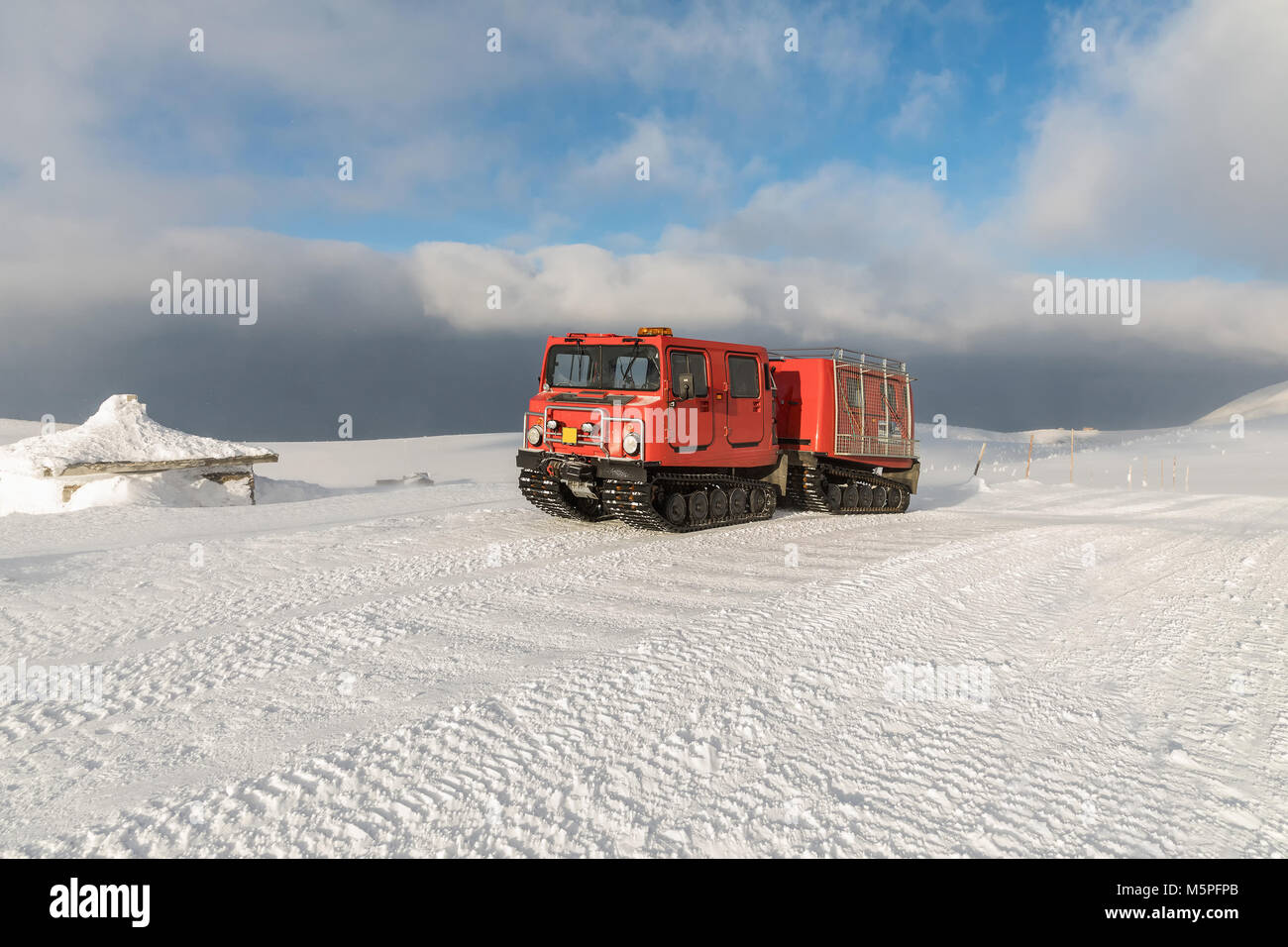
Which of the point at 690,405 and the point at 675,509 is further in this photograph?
the point at 690,405

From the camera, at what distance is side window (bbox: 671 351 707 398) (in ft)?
34.6

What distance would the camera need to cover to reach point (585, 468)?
408 inches

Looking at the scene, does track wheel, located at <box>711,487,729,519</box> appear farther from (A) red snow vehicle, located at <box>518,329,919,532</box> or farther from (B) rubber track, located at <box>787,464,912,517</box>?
(B) rubber track, located at <box>787,464,912,517</box>

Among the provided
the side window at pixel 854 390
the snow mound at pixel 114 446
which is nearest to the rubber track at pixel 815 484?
the side window at pixel 854 390

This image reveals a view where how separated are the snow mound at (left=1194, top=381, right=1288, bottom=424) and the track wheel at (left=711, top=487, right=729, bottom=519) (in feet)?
266

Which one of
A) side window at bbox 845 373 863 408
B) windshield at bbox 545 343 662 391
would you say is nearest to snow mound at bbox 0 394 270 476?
windshield at bbox 545 343 662 391

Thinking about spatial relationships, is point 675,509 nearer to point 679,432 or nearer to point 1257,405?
point 679,432

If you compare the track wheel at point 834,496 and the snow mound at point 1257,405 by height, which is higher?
the snow mound at point 1257,405

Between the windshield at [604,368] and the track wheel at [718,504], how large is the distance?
2.04 metres

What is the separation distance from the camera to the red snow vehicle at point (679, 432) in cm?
1035

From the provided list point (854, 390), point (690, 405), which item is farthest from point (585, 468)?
point (854, 390)

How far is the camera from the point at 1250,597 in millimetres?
6938

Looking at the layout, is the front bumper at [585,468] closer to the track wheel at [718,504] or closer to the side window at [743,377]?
the track wheel at [718,504]

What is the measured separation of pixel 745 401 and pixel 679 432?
1830 millimetres
